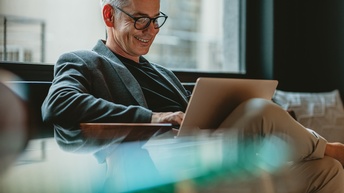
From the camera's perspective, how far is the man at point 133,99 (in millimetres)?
1281

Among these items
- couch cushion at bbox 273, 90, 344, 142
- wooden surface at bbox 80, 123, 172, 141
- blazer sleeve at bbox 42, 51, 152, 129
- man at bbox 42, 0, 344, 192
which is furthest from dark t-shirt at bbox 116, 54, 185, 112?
couch cushion at bbox 273, 90, 344, 142

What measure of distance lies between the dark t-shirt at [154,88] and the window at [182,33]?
1.73 feet

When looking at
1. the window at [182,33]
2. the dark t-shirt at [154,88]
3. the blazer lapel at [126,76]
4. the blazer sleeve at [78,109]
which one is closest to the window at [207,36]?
the window at [182,33]

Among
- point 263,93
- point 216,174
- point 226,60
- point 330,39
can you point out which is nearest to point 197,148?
point 216,174

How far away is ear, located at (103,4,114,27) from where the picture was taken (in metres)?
1.80

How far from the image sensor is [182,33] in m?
3.27

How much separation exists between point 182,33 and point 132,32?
1528 millimetres

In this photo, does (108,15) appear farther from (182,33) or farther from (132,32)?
(182,33)

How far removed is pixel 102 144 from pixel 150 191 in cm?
15

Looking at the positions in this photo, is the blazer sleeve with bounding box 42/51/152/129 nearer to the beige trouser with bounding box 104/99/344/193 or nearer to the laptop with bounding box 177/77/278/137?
the laptop with bounding box 177/77/278/137

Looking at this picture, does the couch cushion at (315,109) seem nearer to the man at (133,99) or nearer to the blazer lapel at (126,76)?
the man at (133,99)

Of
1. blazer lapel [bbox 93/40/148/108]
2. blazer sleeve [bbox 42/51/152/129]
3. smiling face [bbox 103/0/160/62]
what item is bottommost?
blazer sleeve [bbox 42/51/152/129]

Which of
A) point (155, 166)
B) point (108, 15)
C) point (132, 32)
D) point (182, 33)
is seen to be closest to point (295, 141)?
point (155, 166)

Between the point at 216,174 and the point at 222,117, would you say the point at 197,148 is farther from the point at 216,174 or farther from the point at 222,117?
the point at 222,117
